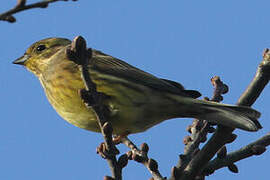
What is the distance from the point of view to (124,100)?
163 inches

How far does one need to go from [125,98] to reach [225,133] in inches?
→ 54.0

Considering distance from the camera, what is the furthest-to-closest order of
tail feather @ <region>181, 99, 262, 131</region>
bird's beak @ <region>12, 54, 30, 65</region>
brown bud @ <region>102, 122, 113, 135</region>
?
1. bird's beak @ <region>12, 54, 30, 65</region>
2. tail feather @ <region>181, 99, 262, 131</region>
3. brown bud @ <region>102, 122, 113, 135</region>

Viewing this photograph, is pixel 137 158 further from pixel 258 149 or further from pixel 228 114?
pixel 258 149

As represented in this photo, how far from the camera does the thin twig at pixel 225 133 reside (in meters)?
2.72

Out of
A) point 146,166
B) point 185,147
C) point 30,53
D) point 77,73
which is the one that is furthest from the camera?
point 30,53

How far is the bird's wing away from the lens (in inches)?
175

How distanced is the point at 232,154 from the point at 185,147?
0.62 m

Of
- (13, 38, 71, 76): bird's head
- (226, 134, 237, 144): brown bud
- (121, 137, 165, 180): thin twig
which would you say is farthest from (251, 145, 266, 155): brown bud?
(13, 38, 71, 76): bird's head

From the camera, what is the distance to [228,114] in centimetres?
368

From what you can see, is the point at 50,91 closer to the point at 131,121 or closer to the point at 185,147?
the point at 131,121

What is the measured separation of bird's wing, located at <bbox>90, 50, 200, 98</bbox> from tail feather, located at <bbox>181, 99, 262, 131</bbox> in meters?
0.34

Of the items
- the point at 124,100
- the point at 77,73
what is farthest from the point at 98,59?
the point at 124,100

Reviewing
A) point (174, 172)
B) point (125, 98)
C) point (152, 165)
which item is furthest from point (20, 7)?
point (125, 98)

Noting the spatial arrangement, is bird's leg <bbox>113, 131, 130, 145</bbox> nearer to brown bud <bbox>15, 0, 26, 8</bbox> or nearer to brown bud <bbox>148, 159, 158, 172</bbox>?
brown bud <bbox>148, 159, 158, 172</bbox>
